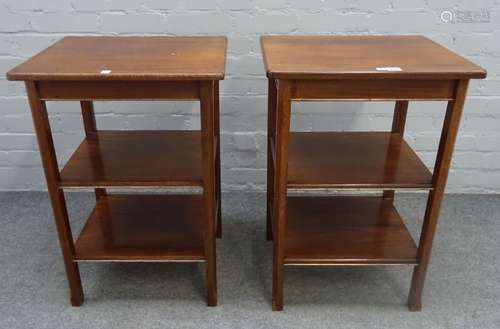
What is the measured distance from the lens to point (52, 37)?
1714mm

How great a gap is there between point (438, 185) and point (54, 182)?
39.8 inches

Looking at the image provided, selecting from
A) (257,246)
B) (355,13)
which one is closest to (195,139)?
(257,246)

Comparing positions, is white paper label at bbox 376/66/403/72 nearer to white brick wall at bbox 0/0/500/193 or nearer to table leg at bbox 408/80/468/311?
table leg at bbox 408/80/468/311

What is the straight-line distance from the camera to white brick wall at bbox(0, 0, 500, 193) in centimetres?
167

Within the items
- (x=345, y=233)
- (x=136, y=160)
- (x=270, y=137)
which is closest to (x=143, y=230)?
(x=136, y=160)

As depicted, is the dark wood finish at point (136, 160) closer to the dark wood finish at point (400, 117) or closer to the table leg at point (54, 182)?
the table leg at point (54, 182)

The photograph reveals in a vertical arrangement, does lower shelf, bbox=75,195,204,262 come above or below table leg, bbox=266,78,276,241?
below

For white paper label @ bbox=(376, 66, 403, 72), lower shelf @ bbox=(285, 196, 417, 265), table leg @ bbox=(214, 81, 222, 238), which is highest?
white paper label @ bbox=(376, 66, 403, 72)

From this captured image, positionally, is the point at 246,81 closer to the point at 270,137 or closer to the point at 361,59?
the point at 270,137

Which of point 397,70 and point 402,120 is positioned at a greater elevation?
point 397,70

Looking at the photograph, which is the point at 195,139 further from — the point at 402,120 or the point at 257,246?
the point at 402,120

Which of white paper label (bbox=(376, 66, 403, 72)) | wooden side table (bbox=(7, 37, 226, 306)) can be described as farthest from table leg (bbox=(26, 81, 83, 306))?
white paper label (bbox=(376, 66, 403, 72))

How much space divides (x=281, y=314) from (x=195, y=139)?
24.0 inches

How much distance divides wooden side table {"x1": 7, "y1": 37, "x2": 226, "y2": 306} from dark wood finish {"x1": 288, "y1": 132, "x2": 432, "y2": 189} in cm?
28
